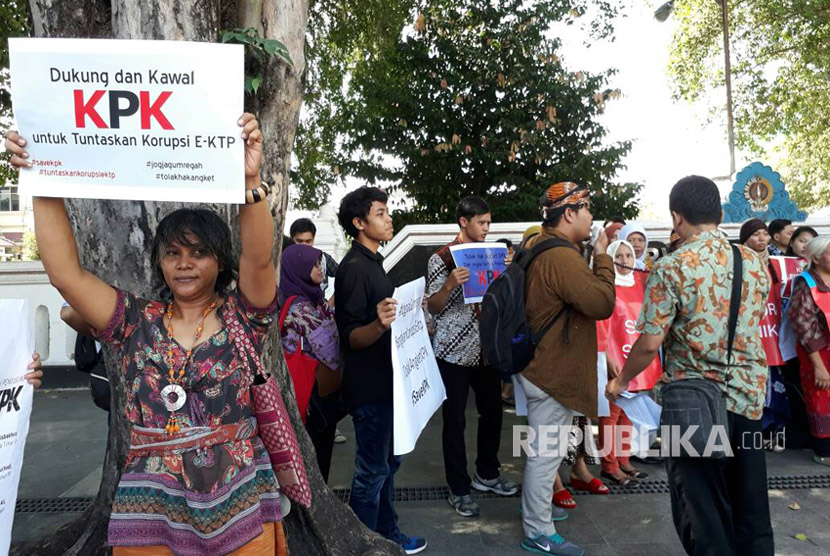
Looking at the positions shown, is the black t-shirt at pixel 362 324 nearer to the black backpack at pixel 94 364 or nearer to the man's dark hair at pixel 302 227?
the black backpack at pixel 94 364

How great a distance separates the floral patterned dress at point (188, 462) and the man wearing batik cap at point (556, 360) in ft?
6.23

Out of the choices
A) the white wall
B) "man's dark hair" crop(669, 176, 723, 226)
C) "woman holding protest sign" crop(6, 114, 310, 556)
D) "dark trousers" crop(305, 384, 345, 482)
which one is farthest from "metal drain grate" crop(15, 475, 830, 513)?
the white wall

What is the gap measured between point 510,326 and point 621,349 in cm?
139

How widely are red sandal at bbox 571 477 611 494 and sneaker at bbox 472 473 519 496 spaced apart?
429 mm

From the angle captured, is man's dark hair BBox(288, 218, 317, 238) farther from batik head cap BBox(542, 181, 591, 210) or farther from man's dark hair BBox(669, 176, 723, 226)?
man's dark hair BBox(669, 176, 723, 226)

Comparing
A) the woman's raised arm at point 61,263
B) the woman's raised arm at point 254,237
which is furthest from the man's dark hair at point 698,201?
the woman's raised arm at point 61,263

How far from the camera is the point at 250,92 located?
2980 mm

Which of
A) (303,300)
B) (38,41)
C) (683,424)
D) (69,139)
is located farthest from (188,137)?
(683,424)

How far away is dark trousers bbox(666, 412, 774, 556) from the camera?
2.81 metres

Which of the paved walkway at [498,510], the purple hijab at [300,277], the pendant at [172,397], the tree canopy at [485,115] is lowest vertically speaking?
the paved walkway at [498,510]

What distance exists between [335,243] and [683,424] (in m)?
6.75

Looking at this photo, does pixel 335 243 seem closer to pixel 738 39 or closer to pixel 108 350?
pixel 108 350

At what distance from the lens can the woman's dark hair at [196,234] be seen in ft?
6.64

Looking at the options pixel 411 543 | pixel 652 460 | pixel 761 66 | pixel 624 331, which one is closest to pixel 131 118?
pixel 411 543
